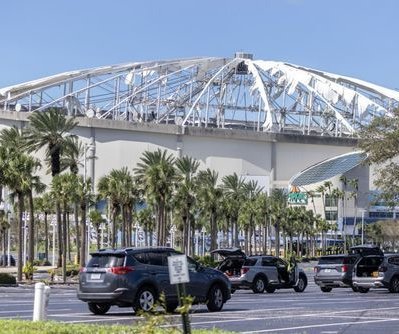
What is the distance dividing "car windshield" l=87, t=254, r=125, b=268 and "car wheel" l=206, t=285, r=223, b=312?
2753mm

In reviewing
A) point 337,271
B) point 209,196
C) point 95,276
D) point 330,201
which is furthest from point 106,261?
point 330,201

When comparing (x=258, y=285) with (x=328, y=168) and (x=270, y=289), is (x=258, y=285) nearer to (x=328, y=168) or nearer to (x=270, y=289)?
(x=270, y=289)

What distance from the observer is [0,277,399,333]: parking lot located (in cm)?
2280

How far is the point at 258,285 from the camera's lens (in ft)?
143

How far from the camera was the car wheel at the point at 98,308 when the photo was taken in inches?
1077

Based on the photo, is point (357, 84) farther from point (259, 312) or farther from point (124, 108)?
point (259, 312)

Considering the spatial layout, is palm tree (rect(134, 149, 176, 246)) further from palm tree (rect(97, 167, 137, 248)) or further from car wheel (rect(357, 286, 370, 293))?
car wheel (rect(357, 286, 370, 293))

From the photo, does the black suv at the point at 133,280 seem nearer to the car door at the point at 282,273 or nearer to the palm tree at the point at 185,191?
the car door at the point at 282,273

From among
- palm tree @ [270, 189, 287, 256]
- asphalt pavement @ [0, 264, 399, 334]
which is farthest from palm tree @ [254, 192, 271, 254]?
asphalt pavement @ [0, 264, 399, 334]

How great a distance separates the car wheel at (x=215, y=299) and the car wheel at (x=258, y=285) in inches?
581

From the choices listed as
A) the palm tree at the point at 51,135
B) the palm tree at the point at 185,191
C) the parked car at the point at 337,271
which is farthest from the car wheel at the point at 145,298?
the palm tree at the point at 185,191

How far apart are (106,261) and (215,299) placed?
3.28 metres

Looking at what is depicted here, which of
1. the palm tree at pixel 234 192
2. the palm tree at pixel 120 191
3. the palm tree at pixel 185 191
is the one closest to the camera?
the palm tree at pixel 120 191

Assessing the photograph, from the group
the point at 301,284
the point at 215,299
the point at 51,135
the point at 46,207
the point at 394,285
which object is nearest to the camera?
the point at 215,299
